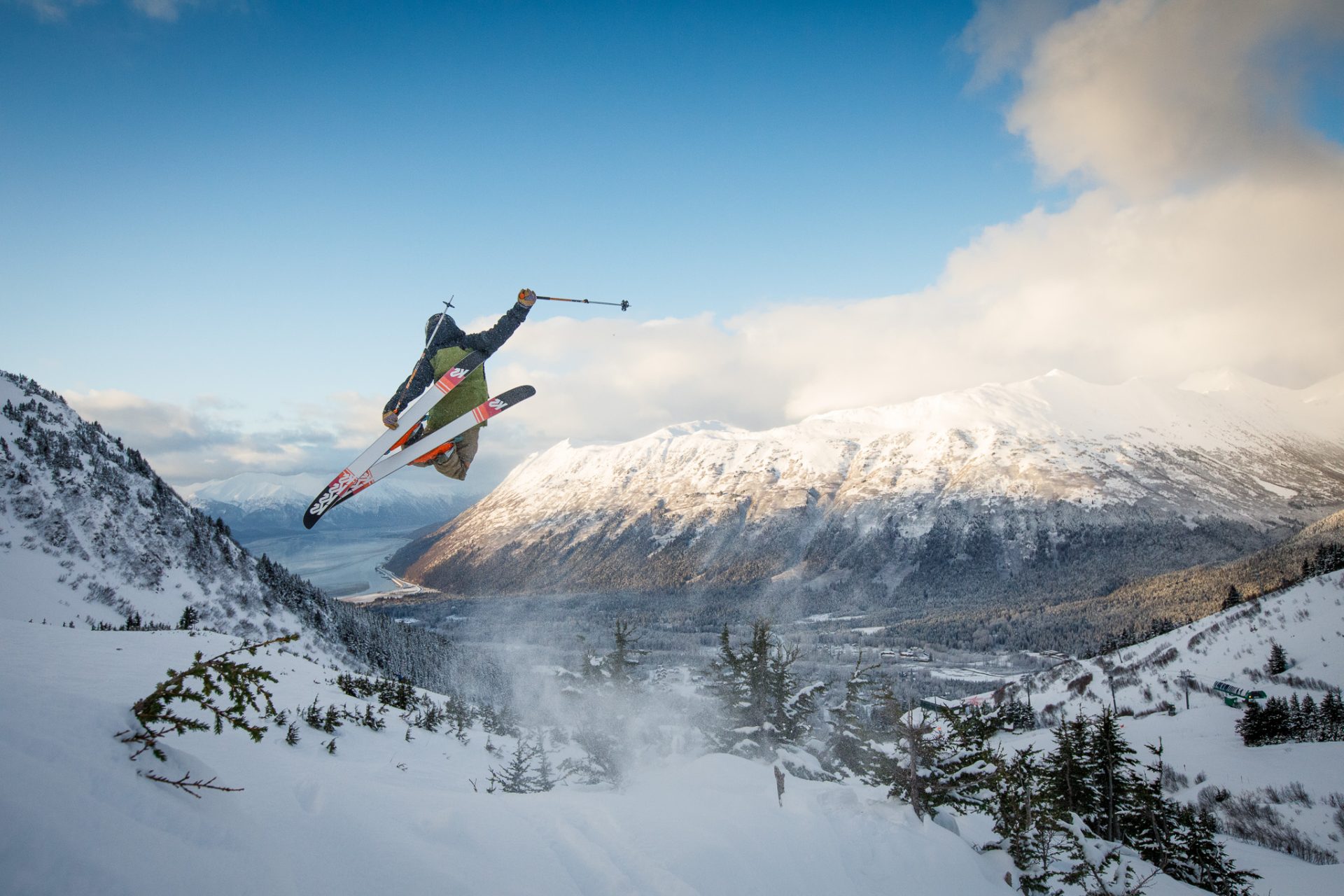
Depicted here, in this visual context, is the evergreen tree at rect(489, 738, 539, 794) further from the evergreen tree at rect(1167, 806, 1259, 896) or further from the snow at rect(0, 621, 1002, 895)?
the evergreen tree at rect(1167, 806, 1259, 896)

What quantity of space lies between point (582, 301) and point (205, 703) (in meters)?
9.18

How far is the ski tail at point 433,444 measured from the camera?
9.27m

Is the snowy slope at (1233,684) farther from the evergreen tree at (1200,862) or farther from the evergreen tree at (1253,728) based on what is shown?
the evergreen tree at (1200,862)

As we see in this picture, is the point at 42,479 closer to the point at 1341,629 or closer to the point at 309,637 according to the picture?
the point at 309,637

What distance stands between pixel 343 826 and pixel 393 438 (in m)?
6.18

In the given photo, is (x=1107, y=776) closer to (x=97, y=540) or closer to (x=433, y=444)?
(x=433, y=444)

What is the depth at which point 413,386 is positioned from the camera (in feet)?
30.7

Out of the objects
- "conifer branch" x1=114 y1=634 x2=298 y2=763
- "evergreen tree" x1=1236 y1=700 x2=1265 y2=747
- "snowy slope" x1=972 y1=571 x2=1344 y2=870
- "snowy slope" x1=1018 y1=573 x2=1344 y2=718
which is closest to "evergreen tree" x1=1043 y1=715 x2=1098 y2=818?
"snowy slope" x1=972 y1=571 x2=1344 y2=870

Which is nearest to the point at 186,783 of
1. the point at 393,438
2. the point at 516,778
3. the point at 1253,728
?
the point at 393,438

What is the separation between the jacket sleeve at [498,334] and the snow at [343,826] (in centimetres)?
663

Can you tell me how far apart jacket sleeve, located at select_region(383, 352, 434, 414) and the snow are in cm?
503

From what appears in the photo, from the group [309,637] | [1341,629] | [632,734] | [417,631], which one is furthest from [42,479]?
[1341,629]

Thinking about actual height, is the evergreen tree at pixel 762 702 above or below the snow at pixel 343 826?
below

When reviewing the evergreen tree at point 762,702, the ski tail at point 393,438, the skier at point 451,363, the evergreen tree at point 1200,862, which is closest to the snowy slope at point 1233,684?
the evergreen tree at point 1200,862
